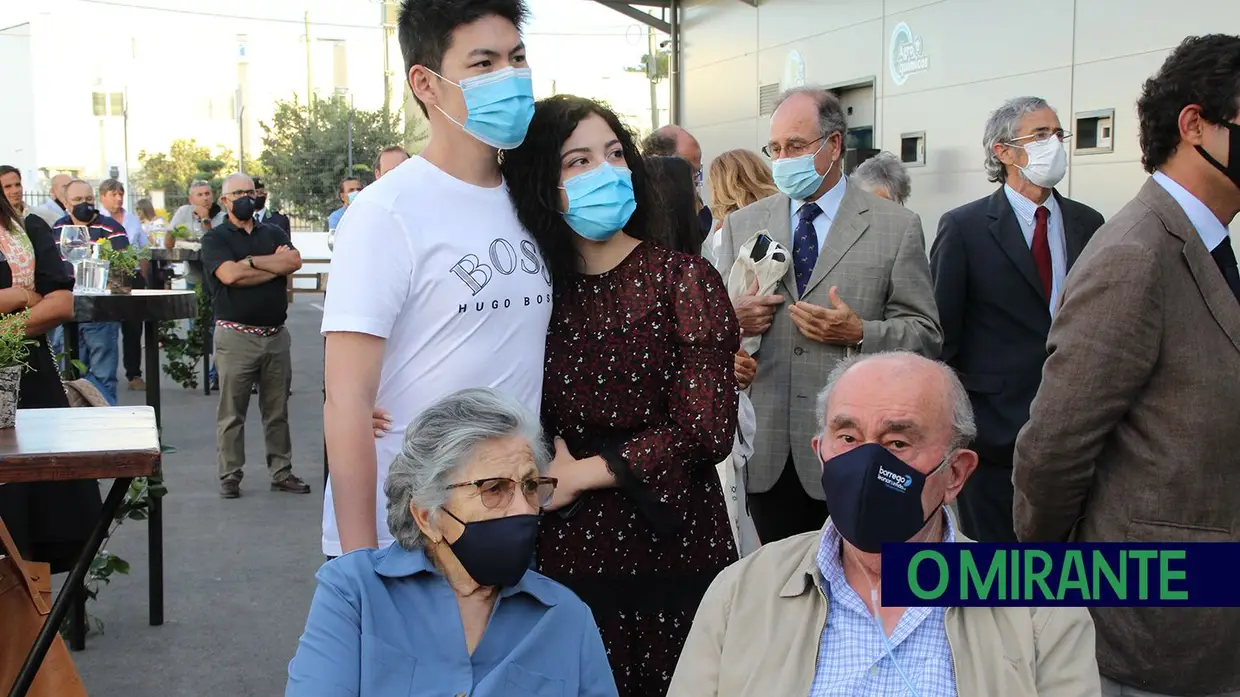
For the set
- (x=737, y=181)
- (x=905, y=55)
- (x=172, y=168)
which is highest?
(x=172, y=168)

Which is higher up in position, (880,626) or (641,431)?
(641,431)

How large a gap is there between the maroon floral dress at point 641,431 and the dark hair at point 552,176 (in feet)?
0.31

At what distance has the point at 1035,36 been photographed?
9.22 meters

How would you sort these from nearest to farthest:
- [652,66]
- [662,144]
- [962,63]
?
1. [662,144]
2. [962,63]
3. [652,66]

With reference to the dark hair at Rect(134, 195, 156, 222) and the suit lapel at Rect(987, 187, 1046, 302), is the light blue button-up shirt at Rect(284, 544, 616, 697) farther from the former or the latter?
the dark hair at Rect(134, 195, 156, 222)

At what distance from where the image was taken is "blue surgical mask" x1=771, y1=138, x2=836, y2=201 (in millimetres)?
3896

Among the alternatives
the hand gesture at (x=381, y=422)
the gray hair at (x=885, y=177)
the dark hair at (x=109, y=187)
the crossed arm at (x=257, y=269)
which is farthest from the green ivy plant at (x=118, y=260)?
the dark hair at (x=109, y=187)

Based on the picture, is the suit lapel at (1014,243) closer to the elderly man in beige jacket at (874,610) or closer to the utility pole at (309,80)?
the elderly man in beige jacket at (874,610)

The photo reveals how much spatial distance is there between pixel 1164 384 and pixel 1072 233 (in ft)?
7.14

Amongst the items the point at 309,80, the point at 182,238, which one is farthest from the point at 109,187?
the point at 309,80

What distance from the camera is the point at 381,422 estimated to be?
8.48 ft

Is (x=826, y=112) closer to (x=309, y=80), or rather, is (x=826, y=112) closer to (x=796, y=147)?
(x=796, y=147)

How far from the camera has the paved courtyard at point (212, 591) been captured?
4.84 metres

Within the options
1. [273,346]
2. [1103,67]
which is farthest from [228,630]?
[1103,67]
